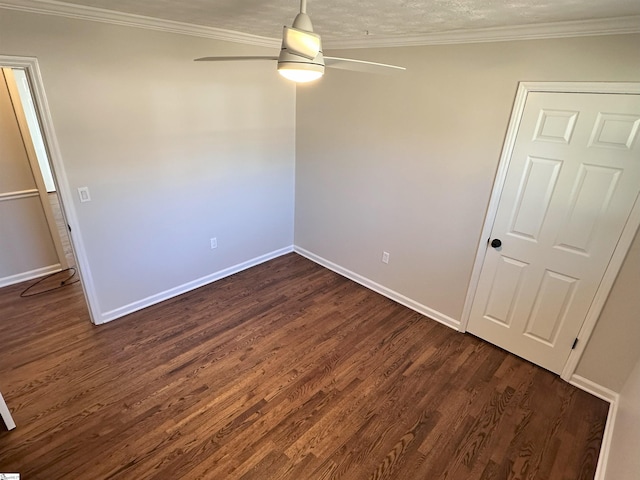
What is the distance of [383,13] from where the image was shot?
6.73 feet

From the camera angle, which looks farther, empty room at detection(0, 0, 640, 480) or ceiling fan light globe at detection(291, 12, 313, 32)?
empty room at detection(0, 0, 640, 480)

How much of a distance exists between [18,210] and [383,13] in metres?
3.96

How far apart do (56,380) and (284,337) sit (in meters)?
1.69

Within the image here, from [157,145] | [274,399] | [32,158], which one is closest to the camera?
[274,399]

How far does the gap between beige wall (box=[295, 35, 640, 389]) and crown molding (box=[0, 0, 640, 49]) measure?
0.05m

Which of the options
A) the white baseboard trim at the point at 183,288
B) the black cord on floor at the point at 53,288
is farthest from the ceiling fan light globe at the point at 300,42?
the black cord on floor at the point at 53,288

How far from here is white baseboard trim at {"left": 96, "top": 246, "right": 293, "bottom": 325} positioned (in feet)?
10.0

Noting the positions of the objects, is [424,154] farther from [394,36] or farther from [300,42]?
[300,42]

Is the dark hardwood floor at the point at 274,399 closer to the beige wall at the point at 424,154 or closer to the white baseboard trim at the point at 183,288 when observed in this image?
the white baseboard trim at the point at 183,288

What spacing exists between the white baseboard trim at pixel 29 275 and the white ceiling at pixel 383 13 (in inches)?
110

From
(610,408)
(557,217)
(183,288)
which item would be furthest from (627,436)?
(183,288)

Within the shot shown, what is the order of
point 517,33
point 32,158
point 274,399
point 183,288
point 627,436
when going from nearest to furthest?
1. point 627,436
2. point 517,33
3. point 274,399
4. point 32,158
5. point 183,288

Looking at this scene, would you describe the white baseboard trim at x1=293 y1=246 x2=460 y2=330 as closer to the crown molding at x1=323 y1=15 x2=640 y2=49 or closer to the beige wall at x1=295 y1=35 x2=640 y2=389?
the beige wall at x1=295 y1=35 x2=640 y2=389

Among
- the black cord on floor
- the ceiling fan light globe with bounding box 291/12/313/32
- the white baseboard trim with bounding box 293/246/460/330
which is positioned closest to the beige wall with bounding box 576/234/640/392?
the white baseboard trim with bounding box 293/246/460/330
